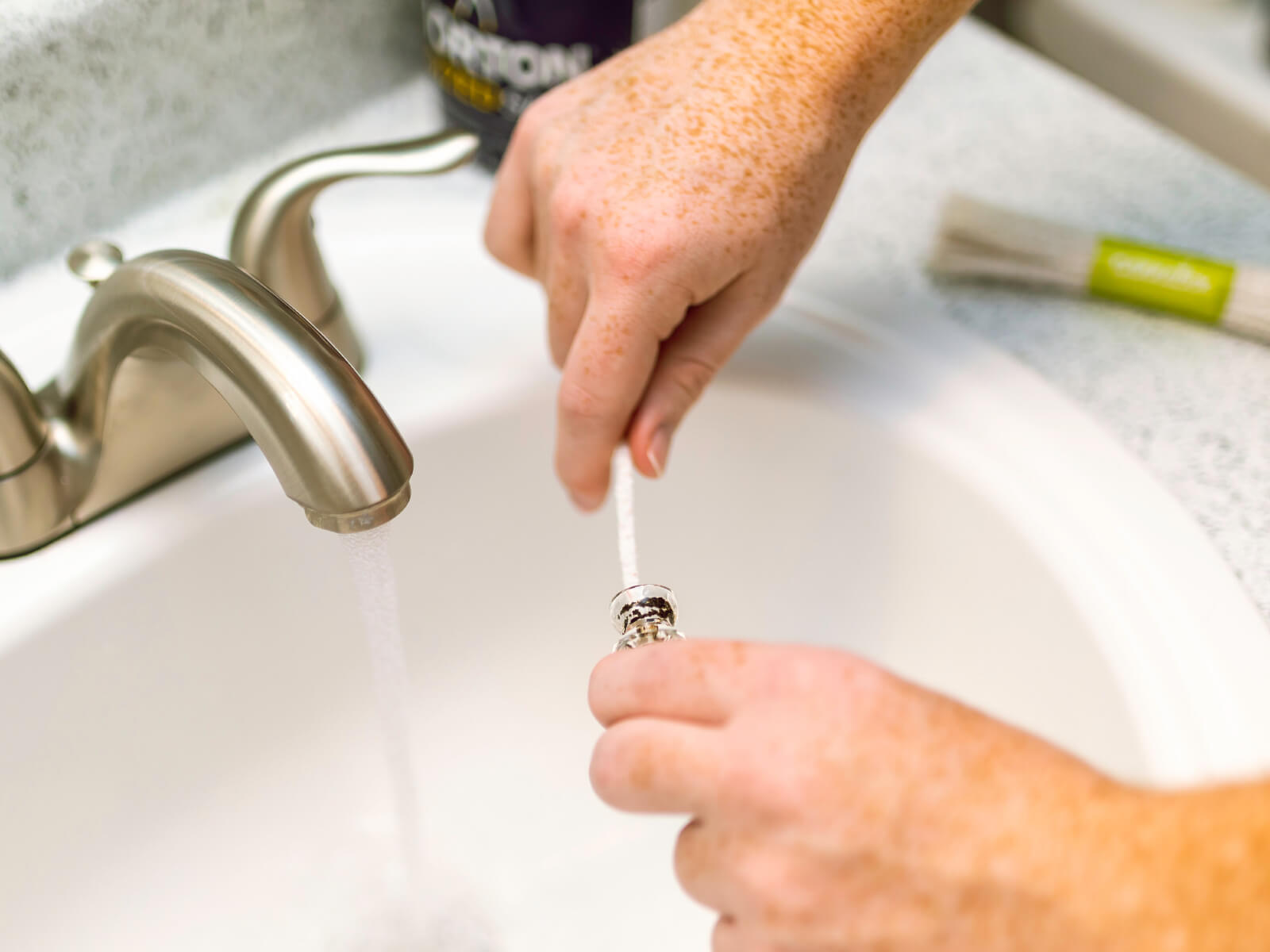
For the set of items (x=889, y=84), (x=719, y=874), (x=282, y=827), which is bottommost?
(x=282, y=827)

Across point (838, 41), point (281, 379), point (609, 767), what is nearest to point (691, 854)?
point (609, 767)

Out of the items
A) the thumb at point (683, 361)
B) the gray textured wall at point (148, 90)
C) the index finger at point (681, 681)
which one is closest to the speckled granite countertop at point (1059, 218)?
the gray textured wall at point (148, 90)

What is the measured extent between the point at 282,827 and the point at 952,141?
466 mm

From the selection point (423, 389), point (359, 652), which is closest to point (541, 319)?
point (423, 389)

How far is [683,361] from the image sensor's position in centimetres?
43

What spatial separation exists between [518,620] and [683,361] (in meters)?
0.18

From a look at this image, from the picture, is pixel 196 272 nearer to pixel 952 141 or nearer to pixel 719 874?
pixel 719 874

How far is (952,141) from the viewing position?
0.59m

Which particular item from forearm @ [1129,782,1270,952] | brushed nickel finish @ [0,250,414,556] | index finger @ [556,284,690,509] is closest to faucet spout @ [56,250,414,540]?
brushed nickel finish @ [0,250,414,556]

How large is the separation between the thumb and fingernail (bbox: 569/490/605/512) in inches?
1.1

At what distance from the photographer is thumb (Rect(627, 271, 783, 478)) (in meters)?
0.42

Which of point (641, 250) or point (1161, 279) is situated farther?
point (1161, 279)

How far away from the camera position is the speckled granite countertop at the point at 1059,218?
46 centimetres

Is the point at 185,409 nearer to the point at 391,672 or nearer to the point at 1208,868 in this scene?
the point at 391,672
